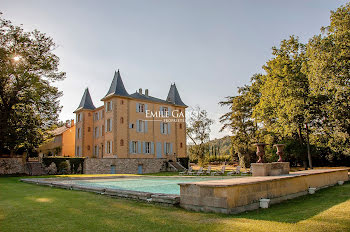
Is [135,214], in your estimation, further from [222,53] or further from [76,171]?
[76,171]

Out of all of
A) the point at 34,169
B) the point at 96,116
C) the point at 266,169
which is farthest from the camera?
the point at 96,116

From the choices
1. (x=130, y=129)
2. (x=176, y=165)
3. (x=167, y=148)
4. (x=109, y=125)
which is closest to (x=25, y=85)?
(x=109, y=125)

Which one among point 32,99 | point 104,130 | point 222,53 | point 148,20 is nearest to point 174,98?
point 104,130

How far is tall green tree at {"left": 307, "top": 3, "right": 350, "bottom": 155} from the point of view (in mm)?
17797

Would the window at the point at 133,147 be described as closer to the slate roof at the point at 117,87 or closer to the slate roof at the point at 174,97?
the slate roof at the point at 117,87

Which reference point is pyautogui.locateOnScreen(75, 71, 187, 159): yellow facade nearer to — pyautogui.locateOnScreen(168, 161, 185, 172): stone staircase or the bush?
pyautogui.locateOnScreen(168, 161, 185, 172): stone staircase

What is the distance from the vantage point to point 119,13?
1316cm

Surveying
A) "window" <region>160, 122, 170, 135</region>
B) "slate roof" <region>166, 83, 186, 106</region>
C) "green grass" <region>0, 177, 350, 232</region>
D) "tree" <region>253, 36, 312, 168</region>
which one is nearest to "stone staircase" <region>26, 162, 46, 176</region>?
"window" <region>160, 122, 170, 135</region>

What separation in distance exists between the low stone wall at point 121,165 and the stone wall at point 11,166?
6056 mm

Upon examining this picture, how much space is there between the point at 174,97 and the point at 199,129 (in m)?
6.72

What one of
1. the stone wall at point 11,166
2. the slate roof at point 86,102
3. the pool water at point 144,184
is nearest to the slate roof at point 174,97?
the slate roof at point 86,102

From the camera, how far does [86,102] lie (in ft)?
125

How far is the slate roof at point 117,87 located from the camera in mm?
32344

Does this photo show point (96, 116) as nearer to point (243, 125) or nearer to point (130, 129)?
point (130, 129)
